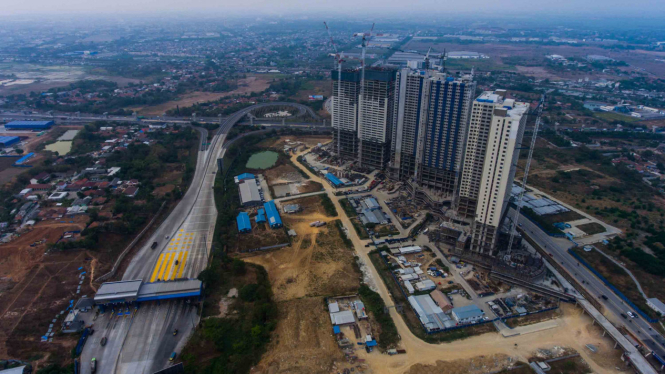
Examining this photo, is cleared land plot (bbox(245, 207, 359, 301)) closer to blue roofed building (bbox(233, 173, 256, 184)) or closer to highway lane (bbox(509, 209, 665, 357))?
blue roofed building (bbox(233, 173, 256, 184))

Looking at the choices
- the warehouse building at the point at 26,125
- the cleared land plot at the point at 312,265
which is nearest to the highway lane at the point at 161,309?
the cleared land plot at the point at 312,265

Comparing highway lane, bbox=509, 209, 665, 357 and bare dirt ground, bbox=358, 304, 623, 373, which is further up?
highway lane, bbox=509, 209, 665, 357

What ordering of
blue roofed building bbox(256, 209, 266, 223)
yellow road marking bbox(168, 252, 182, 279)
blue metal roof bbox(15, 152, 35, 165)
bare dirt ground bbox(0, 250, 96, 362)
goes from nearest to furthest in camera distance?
bare dirt ground bbox(0, 250, 96, 362) → yellow road marking bbox(168, 252, 182, 279) → blue roofed building bbox(256, 209, 266, 223) → blue metal roof bbox(15, 152, 35, 165)

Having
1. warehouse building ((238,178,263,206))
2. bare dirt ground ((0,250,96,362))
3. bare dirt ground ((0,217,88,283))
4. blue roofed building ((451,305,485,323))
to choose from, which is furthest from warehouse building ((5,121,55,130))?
blue roofed building ((451,305,485,323))

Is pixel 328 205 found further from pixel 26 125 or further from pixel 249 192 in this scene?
pixel 26 125

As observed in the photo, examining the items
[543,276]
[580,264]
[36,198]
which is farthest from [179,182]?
[580,264]

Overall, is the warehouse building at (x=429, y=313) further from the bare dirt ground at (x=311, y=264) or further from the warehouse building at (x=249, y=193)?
the warehouse building at (x=249, y=193)

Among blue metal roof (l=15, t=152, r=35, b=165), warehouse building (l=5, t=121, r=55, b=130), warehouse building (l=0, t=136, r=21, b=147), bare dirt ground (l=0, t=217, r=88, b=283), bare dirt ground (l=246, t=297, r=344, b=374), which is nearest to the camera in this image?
bare dirt ground (l=246, t=297, r=344, b=374)
